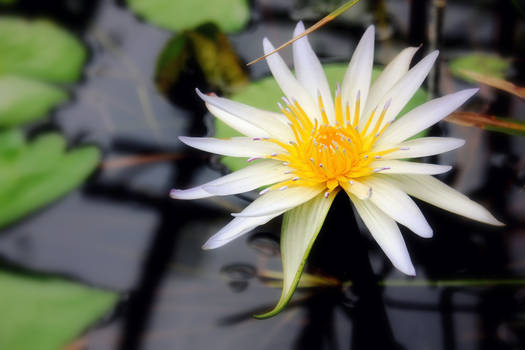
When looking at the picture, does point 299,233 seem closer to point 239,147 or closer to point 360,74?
point 239,147

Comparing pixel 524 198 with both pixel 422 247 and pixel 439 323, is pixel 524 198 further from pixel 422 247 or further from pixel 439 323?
pixel 439 323

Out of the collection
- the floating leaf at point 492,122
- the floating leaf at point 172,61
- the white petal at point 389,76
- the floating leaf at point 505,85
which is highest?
the floating leaf at point 172,61

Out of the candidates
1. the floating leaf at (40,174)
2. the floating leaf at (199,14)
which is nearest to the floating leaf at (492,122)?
the floating leaf at (199,14)

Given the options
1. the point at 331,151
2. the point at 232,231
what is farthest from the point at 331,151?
the point at 232,231

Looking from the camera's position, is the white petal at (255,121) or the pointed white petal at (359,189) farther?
the white petal at (255,121)

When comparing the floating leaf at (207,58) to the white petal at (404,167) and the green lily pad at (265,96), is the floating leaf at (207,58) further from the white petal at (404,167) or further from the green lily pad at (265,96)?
the white petal at (404,167)

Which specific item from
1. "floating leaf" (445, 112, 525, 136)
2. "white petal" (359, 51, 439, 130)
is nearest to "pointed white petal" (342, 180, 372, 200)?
"white petal" (359, 51, 439, 130)
